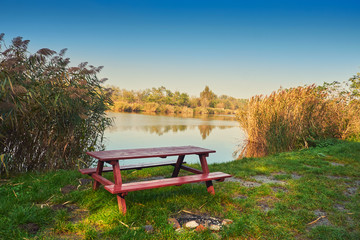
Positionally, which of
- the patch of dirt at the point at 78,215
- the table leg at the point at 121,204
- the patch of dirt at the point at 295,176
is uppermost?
the table leg at the point at 121,204

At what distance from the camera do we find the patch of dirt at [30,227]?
7.66 ft

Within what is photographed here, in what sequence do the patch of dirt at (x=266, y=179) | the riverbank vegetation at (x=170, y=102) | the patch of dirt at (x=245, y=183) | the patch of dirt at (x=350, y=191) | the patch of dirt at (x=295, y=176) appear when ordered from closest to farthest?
the patch of dirt at (x=350, y=191) < the patch of dirt at (x=245, y=183) < the patch of dirt at (x=266, y=179) < the patch of dirt at (x=295, y=176) < the riverbank vegetation at (x=170, y=102)

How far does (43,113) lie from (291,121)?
679cm

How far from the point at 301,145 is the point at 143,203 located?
686cm

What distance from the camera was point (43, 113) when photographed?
14.2 ft

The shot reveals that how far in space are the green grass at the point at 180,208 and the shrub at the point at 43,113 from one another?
0.47m

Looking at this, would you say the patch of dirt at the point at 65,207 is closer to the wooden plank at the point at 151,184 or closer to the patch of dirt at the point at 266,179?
the wooden plank at the point at 151,184

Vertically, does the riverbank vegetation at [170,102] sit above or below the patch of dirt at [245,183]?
above

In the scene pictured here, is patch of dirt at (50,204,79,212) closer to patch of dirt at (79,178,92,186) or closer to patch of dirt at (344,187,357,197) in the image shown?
patch of dirt at (79,178,92,186)

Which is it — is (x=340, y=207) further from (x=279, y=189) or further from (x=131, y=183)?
(x=131, y=183)

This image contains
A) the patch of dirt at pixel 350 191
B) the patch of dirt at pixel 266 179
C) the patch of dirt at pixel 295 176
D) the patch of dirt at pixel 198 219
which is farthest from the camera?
the patch of dirt at pixel 295 176

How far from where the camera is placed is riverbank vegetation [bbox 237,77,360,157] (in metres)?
7.79

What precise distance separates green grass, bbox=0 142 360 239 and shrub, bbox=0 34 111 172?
467mm

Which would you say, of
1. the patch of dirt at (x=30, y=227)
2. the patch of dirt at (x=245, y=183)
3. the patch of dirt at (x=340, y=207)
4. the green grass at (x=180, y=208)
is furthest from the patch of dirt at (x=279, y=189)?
the patch of dirt at (x=30, y=227)
